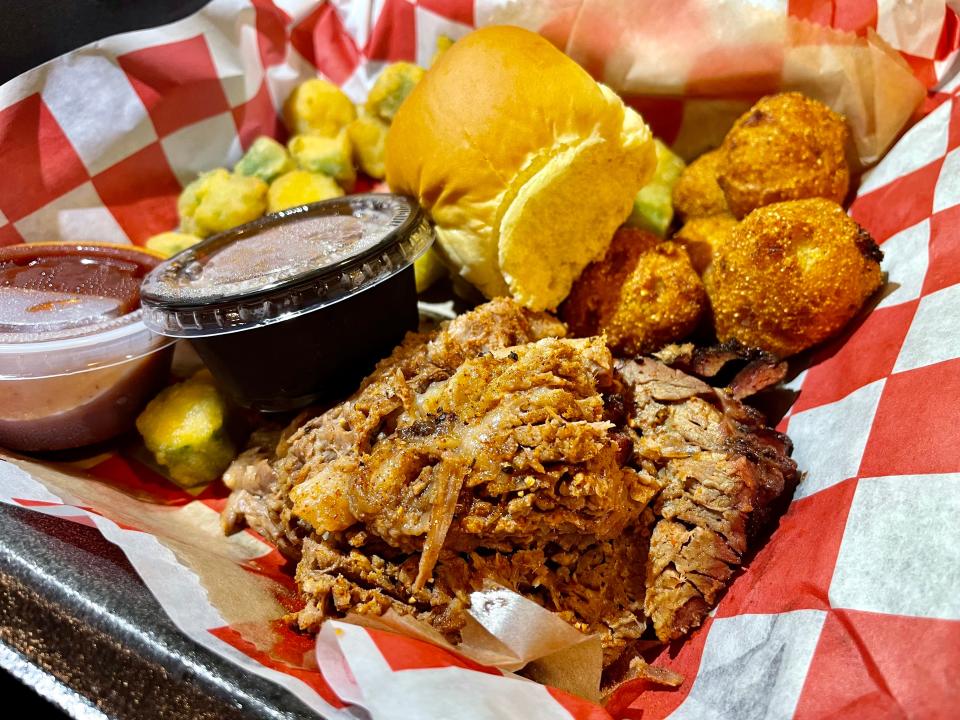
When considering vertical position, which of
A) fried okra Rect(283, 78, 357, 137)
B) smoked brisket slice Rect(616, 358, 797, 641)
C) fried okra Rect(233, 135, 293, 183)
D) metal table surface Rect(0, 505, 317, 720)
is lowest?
smoked brisket slice Rect(616, 358, 797, 641)

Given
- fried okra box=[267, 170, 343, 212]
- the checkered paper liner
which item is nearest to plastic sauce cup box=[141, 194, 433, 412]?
fried okra box=[267, 170, 343, 212]

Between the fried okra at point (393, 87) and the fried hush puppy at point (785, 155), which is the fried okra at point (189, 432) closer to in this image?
the fried okra at point (393, 87)

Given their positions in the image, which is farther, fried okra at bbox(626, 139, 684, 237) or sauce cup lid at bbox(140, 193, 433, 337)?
fried okra at bbox(626, 139, 684, 237)

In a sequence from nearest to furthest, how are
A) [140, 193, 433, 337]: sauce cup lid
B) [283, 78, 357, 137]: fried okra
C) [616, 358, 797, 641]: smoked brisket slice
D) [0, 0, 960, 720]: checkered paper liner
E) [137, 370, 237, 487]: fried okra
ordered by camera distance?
[0, 0, 960, 720]: checkered paper liner → [616, 358, 797, 641]: smoked brisket slice → [140, 193, 433, 337]: sauce cup lid → [137, 370, 237, 487]: fried okra → [283, 78, 357, 137]: fried okra

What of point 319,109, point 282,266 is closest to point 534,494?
point 282,266

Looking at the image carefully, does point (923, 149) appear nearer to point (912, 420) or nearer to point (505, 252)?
point (912, 420)

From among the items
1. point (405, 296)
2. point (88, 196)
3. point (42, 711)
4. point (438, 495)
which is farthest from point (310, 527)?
point (88, 196)

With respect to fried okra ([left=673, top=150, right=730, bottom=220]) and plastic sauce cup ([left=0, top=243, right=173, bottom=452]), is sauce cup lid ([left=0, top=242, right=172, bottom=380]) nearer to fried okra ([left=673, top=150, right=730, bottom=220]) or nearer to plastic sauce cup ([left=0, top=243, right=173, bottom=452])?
plastic sauce cup ([left=0, top=243, right=173, bottom=452])
